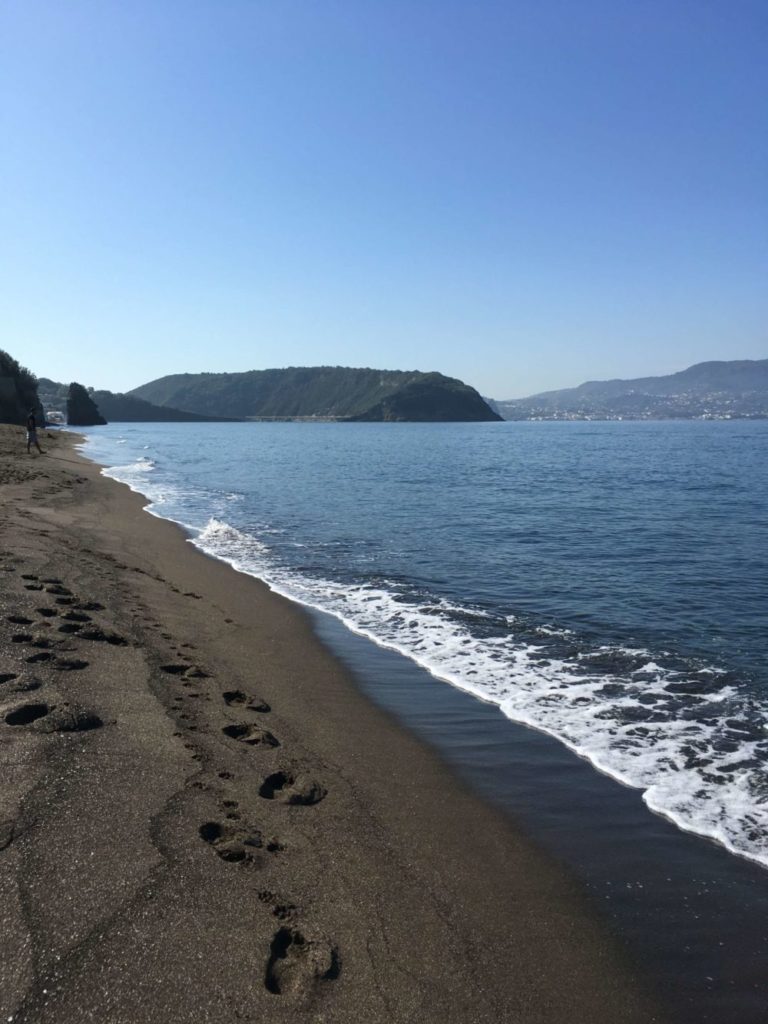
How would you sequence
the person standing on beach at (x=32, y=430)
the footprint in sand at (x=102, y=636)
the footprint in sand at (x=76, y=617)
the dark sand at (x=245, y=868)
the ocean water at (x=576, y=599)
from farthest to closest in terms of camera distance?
1. the person standing on beach at (x=32, y=430)
2. the footprint in sand at (x=76, y=617)
3. the footprint in sand at (x=102, y=636)
4. the ocean water at (x=576, y=599)
5. the dark sand at (x=245, y=868)

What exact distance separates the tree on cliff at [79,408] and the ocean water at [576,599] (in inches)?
4913

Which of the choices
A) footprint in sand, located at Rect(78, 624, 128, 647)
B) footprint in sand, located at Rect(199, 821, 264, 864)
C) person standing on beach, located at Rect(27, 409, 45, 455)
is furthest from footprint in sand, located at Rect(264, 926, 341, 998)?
person standing on beach, located at Rect(27, 409, 45, 455)

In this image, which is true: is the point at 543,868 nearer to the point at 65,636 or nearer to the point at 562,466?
the point at 65,636

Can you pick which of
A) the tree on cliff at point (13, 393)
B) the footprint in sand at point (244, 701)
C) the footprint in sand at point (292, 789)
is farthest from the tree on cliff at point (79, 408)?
the footprint in sand at point (292, 789)

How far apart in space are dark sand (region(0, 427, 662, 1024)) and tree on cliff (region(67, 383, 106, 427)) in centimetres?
14957

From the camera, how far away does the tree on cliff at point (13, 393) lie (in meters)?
74.6

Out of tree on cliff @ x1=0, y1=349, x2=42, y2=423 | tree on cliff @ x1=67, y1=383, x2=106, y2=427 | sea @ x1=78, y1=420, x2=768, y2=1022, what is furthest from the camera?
tree on cliff @ x1=67, y1=383, x2=106, y2=427

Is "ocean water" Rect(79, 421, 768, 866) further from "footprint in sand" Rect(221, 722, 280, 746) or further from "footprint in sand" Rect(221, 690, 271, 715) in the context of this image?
"footprint in sand" Rect(221, 722, 280, 746)

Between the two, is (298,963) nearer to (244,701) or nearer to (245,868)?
(245,868)

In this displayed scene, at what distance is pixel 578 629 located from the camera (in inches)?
436

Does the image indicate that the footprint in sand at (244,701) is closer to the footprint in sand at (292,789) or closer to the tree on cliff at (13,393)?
the footprint in sand at (292,789)

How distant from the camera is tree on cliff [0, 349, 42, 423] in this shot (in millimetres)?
74625

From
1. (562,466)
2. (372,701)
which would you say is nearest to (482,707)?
(372,701)

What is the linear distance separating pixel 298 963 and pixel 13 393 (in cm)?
8663
